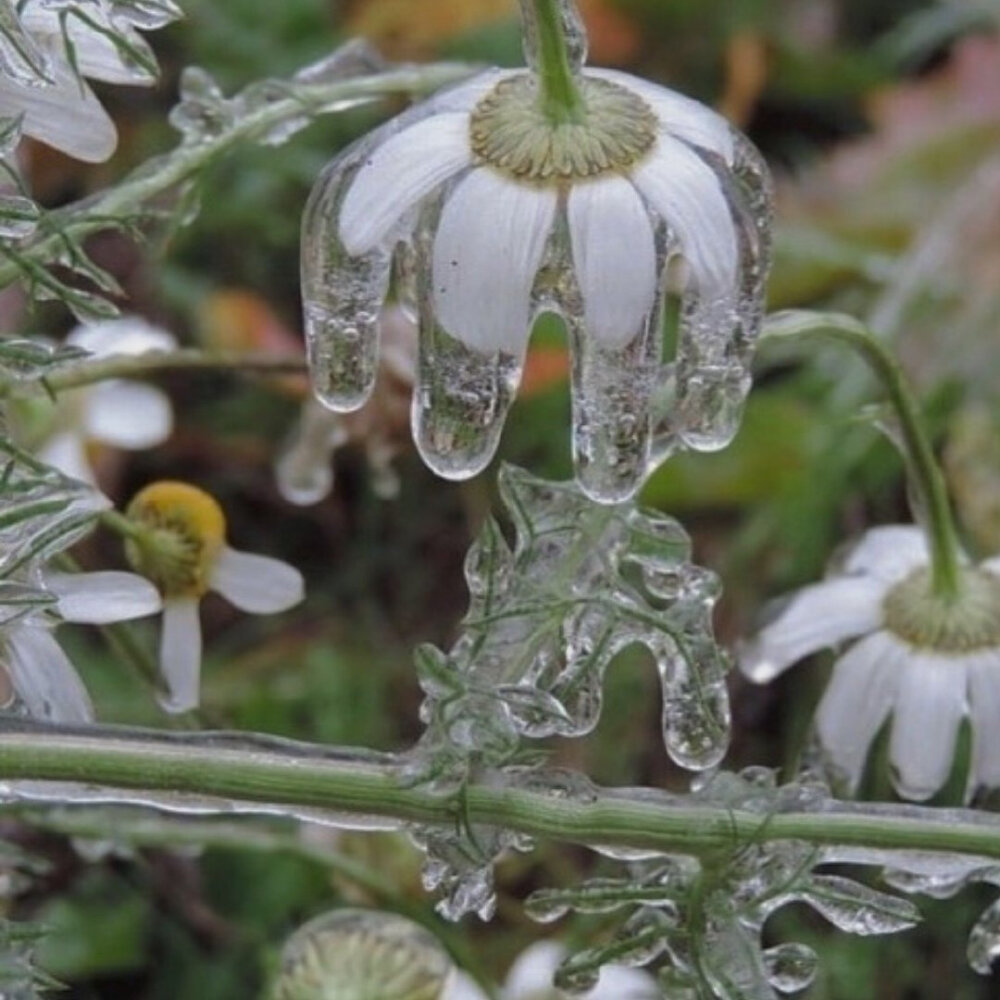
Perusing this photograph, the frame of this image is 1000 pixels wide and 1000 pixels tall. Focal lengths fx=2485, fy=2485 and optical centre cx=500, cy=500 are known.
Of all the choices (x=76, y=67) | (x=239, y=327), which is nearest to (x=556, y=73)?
(x=76, y=67)

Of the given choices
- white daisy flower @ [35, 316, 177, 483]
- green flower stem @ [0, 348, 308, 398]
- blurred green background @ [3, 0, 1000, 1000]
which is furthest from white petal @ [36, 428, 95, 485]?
green flower stem @ [0, 348, 308, 398]

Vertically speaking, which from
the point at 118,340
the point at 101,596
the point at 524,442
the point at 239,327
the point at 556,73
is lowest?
the point at 101,596

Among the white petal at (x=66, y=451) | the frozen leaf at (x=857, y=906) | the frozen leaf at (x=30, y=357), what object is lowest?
the frozen leaf at (x=857, y=906)

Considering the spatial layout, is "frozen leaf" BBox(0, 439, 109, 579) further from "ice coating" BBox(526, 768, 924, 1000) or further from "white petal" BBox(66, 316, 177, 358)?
"white petal" BBox(66, 316, 177, 358)

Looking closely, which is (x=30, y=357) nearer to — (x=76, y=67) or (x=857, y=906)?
(x=76, y=67)

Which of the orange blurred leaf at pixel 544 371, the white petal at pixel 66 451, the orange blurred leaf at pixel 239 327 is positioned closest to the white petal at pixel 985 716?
the white petal at pixel 66 451

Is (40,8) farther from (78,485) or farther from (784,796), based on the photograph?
(784,796)

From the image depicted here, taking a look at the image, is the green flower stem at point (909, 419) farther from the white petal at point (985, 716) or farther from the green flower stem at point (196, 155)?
the green flower stem at point (196, 155)
